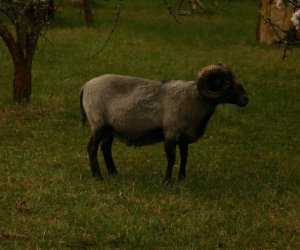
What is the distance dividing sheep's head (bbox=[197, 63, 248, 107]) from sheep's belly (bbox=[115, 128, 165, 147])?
2.66ft

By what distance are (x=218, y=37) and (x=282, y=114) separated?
11938 millimetres

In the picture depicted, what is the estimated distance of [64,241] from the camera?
7438 mm

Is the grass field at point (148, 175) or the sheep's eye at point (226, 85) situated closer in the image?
the grass field at point (148, 175)

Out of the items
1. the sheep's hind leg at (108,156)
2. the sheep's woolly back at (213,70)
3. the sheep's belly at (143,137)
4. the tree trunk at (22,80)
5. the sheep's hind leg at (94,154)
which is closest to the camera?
the sheep's woolly back at (213,70)

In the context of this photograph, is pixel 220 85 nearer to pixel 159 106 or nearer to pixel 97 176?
pixel 159 106

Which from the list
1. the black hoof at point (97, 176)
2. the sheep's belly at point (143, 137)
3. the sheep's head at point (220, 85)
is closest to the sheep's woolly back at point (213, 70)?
the sheep's head at point (220, 85)

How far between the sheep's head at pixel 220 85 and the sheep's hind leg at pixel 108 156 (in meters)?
1.60

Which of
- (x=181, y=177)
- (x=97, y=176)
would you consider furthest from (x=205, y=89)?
(x=97, y=176)

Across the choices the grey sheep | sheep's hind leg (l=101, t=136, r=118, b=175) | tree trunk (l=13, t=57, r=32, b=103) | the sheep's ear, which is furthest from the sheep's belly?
tree trunk (l=13, t=57, r=32, b=103)

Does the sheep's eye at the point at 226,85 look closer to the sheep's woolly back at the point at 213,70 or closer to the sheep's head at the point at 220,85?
the sheep's head at the point at 220,85

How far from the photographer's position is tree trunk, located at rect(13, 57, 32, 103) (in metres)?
14.7

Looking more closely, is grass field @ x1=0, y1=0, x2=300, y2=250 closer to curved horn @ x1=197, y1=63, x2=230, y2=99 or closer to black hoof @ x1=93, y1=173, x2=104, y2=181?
black hoof @ x1=93, y1=173, x2=104, y2=181

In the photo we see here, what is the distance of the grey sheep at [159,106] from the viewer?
31.3 feet

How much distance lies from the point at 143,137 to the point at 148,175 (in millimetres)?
715
